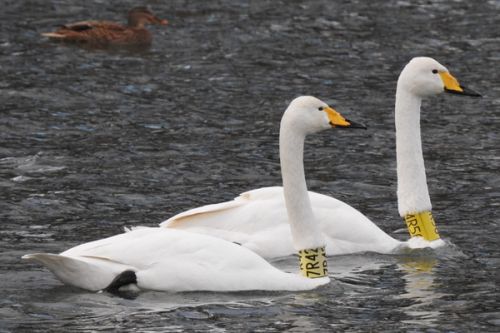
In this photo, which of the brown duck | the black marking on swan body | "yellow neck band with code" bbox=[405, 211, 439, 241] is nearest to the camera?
the black marking on swan body

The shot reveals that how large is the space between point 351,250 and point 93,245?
2612 mm

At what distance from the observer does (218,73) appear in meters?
19.4

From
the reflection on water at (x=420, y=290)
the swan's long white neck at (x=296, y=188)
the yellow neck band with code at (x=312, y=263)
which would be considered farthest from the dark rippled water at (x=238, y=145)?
the swan's long white neck at (x=296, y=188)

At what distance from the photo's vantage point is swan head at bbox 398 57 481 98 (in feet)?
40.3

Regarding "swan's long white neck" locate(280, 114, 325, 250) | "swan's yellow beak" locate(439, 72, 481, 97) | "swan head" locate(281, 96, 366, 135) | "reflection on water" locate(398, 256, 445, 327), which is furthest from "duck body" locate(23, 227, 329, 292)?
"swan's yellow beak" locate(439, 72, 481, 97)

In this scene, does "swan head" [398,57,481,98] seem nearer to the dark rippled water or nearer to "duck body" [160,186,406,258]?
"duck body" [160,186,406,258]

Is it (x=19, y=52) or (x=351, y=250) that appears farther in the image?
(x=19, y=52)

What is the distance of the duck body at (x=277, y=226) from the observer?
12031mm

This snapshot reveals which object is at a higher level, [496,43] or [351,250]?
[496,43]

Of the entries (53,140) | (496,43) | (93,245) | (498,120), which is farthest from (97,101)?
(93,245)

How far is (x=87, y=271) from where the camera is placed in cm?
1027

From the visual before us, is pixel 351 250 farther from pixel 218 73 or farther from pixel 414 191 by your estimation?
pixel 218 73

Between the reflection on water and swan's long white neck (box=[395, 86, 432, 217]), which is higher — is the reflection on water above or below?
below

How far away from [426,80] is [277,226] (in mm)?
1755
